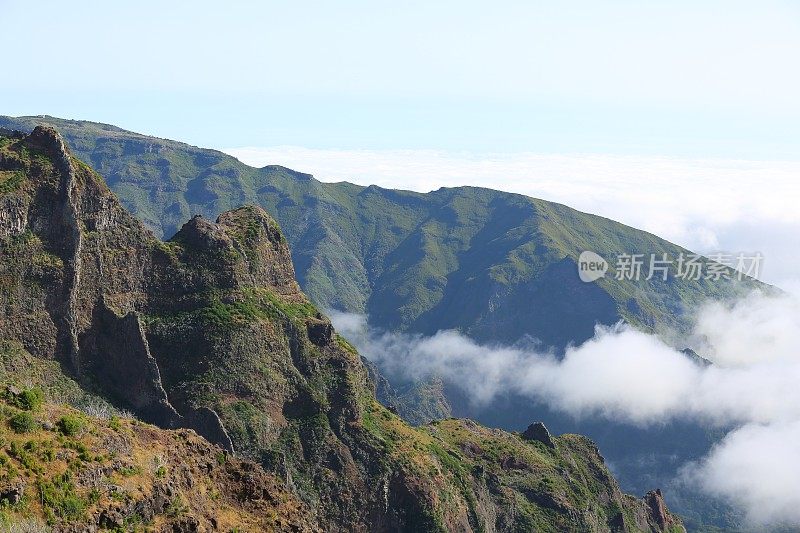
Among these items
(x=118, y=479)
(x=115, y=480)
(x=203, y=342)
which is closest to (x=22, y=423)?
(x=115, y=480)

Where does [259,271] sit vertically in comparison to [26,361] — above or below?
above

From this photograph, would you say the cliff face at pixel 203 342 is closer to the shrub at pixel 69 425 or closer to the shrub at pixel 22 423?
the shrub at pixel 69 425

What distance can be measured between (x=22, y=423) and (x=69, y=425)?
4621mm

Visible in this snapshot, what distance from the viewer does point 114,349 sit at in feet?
548

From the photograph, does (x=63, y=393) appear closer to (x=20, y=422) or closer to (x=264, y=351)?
(x=264, y=351)

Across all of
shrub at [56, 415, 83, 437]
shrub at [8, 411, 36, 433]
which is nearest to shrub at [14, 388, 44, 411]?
shrub at [56, 415, 83, 437]

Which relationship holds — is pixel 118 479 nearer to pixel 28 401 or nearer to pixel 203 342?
pixel 28 401

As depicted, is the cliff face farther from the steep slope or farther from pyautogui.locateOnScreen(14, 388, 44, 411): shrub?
pyautogui.locateOnScreen(14, 388, 44, 411): shrub

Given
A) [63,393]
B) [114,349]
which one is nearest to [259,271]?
[114,349]

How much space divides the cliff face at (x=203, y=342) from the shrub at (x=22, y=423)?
245ft

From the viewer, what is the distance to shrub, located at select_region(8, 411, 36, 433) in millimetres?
83375

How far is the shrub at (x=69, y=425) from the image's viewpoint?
285ft

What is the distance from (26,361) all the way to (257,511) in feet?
236

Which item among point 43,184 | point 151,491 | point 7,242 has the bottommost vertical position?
point 151,491
